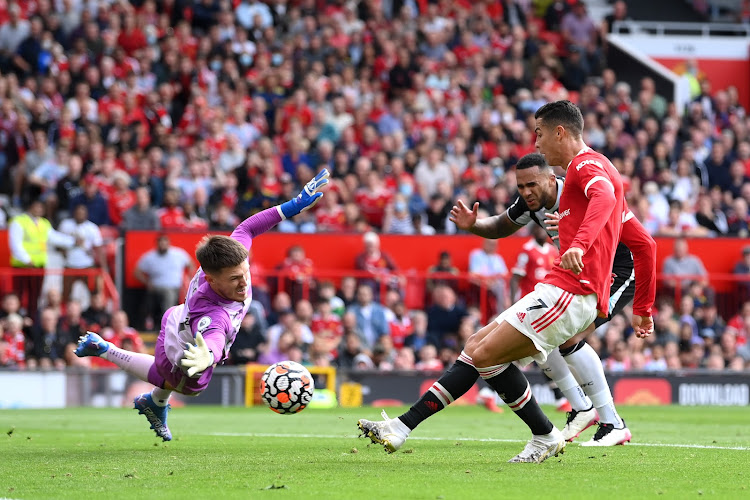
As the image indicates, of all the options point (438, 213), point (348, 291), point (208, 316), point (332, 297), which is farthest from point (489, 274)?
point (208, 316)

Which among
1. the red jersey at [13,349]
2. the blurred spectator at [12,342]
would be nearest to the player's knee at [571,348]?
the blurred spectator at [12,342]

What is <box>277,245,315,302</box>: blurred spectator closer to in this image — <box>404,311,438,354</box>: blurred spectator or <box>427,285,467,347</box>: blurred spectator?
<box>404,311,438,354</box>: blurred spectator

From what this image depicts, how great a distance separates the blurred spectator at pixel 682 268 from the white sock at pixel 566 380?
10777mm

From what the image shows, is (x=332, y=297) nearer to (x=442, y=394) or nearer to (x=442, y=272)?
(x=442, y=272)

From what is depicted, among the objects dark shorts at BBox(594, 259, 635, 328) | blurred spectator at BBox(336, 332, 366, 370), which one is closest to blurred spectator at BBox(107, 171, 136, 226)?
blurred spectator at BBox(336, 332, 366, 370)

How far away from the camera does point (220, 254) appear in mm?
8133

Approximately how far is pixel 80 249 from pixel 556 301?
1199 centimetres

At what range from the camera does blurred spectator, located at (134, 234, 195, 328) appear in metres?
18.1

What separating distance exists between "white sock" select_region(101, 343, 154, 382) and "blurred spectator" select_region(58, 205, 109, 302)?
922cm

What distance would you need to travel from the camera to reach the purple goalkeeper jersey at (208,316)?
8.35m

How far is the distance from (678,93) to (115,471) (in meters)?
22.6

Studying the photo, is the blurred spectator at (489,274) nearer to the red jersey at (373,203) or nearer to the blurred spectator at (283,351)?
the red jersey at (373,203)

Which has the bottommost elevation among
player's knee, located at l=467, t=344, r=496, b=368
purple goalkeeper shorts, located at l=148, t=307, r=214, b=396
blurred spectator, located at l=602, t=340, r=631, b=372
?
blurred spectator, located at l=602, t=340, r=631, b=372

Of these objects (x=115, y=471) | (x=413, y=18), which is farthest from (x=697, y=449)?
(x=413, y=18)
